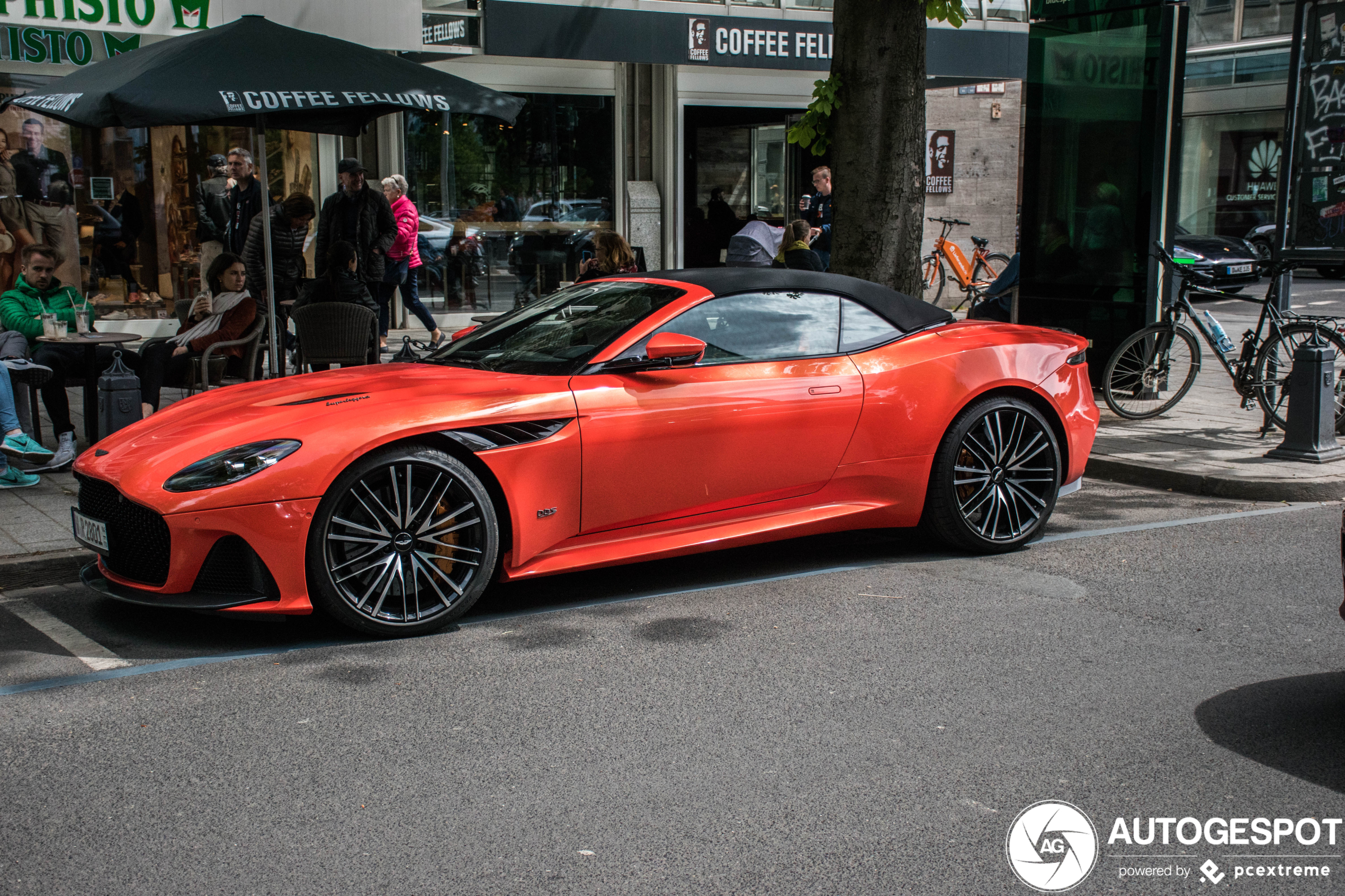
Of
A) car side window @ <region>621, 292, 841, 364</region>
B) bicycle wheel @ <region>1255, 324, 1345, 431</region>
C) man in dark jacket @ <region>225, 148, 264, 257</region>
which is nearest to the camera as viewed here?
car side window @ <region>621, 292, 841, 364</region>

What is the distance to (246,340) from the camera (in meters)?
8.77

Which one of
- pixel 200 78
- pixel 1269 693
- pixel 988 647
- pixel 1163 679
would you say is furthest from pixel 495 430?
pixel 200 78

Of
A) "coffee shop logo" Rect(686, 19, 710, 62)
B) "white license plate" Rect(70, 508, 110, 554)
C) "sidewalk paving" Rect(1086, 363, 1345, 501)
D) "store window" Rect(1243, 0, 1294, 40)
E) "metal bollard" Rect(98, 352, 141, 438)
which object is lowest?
"sidewalk paving" Rect(1086, 363, 1345, 501)

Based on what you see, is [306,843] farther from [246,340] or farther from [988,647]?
[246,340]

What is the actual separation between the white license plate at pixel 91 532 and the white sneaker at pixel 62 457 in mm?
2837

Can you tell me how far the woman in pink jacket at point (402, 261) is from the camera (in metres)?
12.4

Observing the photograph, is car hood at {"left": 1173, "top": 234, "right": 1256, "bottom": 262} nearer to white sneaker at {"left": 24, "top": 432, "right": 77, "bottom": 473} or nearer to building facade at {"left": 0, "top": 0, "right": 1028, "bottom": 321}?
building facade at {"left": 0, "top": 0, "right": 1028, "bottom": 321}

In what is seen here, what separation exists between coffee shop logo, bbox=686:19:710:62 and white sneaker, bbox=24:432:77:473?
8984 millimetres

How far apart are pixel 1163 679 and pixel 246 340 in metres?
6.48

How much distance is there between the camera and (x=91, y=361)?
26.8 ft

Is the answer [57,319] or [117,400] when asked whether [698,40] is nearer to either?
[57,319]

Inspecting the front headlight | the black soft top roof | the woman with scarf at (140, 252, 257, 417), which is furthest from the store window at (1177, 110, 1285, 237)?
the front headlight

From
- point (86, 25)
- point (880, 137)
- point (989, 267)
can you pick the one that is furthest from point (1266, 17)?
point (86, 25)

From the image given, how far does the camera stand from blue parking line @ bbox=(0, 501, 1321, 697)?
4457 millimetres
